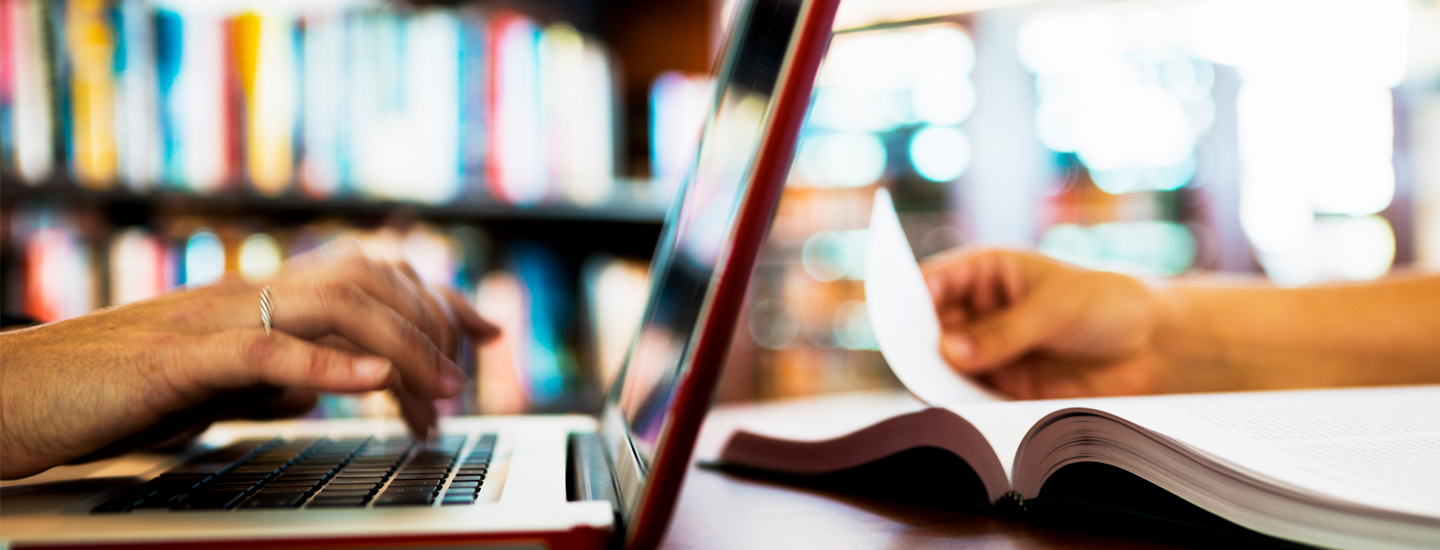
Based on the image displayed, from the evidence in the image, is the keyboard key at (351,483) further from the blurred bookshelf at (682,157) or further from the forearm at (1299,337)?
the forearm at (1299,337)

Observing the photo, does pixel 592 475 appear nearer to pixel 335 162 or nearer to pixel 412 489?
pixel 412 489

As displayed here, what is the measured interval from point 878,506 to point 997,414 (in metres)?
0.08

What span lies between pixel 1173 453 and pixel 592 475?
0.27m

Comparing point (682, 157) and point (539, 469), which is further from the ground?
point (682, 157)

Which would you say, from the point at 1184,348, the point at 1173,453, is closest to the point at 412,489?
the point at 1173,453

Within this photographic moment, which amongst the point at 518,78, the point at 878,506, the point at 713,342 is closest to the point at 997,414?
the point at 878,506

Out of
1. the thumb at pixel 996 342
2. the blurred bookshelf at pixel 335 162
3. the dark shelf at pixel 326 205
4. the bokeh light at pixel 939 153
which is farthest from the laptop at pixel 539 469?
the bokeh light at pixel 939 153

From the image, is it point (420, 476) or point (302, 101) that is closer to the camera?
point (420, 476)

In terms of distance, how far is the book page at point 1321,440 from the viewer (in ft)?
0.95

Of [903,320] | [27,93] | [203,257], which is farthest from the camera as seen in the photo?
[203,257]

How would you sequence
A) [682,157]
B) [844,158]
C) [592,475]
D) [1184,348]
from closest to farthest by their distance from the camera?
[592,475], [1184,348], [682,157], [844,158]

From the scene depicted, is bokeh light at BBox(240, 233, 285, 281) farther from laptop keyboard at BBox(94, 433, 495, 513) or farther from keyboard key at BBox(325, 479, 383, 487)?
keyboard key at BBox(325, 479, 383, 487)

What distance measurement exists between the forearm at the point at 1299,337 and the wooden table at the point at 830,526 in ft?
1.42

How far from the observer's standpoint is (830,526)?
40 cm
